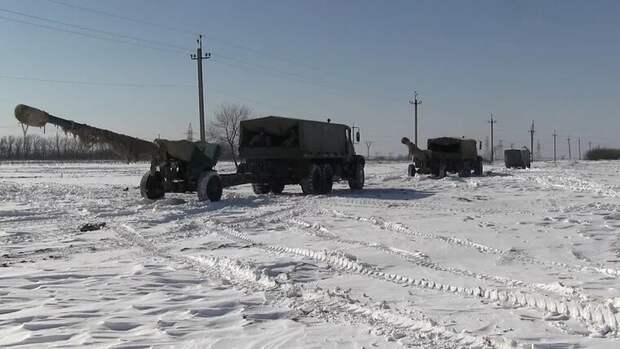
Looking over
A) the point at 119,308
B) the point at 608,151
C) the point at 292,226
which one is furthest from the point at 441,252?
the point at 608,151

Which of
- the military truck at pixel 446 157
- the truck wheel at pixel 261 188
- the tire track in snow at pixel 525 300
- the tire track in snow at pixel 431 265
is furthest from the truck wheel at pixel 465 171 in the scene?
the tire track in snow at pixel 525 300

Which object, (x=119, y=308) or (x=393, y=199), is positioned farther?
(x=393, y=199)

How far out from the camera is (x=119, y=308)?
6.15 metres

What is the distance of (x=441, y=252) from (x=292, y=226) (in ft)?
14.5

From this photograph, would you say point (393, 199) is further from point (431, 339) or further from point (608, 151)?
point (608, 151)

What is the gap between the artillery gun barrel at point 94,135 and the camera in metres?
16.7

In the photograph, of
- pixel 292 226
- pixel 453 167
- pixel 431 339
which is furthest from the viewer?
pixel 453 167

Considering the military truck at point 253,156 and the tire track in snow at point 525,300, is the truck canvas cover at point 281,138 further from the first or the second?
the tire track in snow at point 525,300

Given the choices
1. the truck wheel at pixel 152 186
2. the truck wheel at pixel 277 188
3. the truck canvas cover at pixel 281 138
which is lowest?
the truck wheel at pixel 277 188

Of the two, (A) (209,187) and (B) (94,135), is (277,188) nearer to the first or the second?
(A) (209,187)

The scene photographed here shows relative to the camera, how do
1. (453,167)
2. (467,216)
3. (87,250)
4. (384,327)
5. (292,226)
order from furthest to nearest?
(453,167), (467,216), (292,226), (87,250), (384,327)

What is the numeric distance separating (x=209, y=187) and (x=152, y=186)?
1.86 m

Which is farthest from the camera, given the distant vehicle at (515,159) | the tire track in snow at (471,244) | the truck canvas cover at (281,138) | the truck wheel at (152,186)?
the distant vehicle at (515,159)

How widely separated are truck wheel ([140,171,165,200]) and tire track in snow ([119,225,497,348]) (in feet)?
35.3
